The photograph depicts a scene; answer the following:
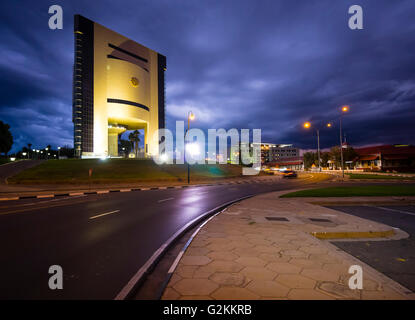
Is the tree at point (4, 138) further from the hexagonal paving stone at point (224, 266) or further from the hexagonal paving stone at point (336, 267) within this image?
the hexagonal paving stone at point (336, 267)

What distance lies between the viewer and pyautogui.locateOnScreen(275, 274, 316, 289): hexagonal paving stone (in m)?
3.09

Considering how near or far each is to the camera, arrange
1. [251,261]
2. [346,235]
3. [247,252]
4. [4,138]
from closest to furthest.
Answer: [251,261], [247,252], [346,235], [4,138]

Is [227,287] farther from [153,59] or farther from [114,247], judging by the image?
[153,59]

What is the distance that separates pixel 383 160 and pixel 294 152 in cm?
11996

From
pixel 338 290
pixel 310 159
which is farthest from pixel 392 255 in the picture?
pixel 310 159

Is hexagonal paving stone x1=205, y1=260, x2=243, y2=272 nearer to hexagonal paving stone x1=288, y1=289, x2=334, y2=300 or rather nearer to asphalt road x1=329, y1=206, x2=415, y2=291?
hexagonal paving stone x1=288, y1=289, x2=334, y2=300

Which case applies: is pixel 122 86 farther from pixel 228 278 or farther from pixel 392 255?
pixel 392 255

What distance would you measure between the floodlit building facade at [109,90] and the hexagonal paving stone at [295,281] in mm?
69403

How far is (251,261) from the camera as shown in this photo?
3.99m

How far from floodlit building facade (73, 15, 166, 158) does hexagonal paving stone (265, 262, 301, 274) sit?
68975 millimetres

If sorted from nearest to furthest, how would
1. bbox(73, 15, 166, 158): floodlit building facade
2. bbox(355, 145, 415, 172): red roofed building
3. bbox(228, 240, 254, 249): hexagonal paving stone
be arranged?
bbox(228, 240, 254, 249): hexagonal paving stone < bbox(355, 145, 415, 172): red roofed building < bbox(73, 15, 166, 158): floodlit building facade

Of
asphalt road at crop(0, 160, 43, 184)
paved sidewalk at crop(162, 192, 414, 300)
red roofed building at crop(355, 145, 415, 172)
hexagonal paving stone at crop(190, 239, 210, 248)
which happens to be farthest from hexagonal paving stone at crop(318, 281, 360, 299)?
red roofed building at crop(355, 145, 415, 172)

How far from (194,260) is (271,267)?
1.42 meters

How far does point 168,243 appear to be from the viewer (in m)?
4.98
